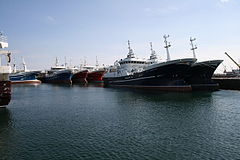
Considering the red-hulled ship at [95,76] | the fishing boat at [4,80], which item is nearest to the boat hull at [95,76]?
the red-hulled ship at [95,76]

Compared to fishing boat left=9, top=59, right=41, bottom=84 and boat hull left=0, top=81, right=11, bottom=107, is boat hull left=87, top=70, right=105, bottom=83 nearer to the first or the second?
fishing boat left=9, top=59, right=41, bottom=84

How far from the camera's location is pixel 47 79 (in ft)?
354

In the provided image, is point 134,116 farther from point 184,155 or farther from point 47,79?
point 47,79

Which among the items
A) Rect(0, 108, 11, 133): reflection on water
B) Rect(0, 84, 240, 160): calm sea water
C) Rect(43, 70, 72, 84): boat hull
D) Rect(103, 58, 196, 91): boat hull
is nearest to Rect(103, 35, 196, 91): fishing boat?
Rect(103, 58, 196, 91): boat hull

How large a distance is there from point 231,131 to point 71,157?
41.0 feet

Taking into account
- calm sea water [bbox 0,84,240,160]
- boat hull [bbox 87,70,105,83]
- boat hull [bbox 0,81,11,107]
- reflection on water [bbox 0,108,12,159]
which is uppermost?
boat hull [bbox 87,70,105,83]

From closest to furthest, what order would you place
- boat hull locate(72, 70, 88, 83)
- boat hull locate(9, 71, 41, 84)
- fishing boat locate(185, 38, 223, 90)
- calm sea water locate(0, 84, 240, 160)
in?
calm sea water locate(0, 84, 240, 160)
fishing boat locate(185, 38, 223, 90)
boat hull locate(9, 71, 41, 84)
boat hull locate(72, 70, 88, 83)

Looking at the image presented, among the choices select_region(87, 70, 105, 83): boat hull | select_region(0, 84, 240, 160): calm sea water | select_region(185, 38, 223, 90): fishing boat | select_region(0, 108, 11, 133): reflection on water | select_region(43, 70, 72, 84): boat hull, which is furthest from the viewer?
select_region(87, 70, 105, 83): boat hull

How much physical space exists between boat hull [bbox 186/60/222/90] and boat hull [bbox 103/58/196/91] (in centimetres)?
448

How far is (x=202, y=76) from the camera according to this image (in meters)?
47.2

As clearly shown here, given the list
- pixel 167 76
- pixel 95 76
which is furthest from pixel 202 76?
pixel 95 76

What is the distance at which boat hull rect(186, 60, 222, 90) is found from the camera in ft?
145

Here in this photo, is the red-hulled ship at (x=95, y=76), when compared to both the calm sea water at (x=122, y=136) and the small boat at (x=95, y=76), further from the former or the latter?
the calm sea water at (x=122, y=136)

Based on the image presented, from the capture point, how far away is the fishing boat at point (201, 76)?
44.2 m
